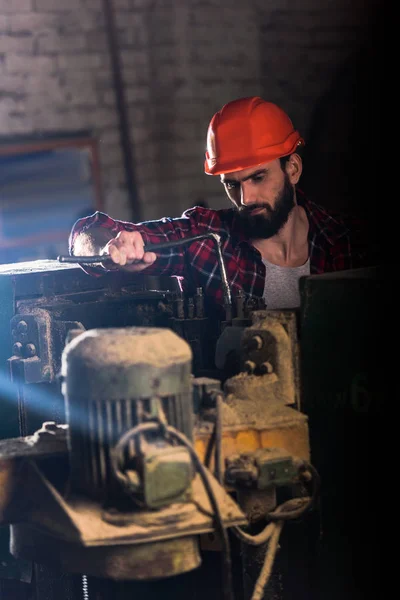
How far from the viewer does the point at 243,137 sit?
3.18m

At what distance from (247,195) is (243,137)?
20 centimetres

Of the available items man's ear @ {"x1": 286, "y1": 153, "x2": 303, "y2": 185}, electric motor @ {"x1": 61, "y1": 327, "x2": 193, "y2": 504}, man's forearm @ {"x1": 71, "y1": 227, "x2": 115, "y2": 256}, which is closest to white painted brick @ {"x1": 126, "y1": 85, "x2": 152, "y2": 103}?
man's ear @ {"x1": 286, "y1": 153, "x2": 303, "y2": 185}

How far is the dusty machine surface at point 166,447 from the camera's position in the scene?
1.59 m

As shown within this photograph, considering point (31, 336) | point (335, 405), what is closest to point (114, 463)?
point (335, 405)

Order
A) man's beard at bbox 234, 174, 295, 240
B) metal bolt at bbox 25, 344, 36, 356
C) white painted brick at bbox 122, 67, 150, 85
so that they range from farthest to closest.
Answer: white painted brick at bbox 122, 67, 150, 85 → man's beard at bbox 234, 174, 295, 240 → metal bolt at bbox 25, 344, 36, 356

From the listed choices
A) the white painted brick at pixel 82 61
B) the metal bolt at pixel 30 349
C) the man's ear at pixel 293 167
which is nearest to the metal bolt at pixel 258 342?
the metal bolt at pixel 30 349

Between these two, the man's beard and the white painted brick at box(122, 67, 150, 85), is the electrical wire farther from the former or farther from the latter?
the white painted brick at box(122, 67, 150, 85)

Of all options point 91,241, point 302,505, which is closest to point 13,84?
point 91,241

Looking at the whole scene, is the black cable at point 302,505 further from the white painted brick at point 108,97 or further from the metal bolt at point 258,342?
the white painted brick at point 108,97

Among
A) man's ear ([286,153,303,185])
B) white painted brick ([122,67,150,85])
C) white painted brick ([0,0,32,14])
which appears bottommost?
man's ear ([286,153,303,185])

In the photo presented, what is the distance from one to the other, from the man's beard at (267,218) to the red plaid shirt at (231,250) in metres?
0.05

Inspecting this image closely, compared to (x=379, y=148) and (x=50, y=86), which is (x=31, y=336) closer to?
(x=50, y=86)

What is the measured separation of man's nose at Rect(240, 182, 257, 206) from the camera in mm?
3235

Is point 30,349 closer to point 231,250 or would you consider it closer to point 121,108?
point 231,250
